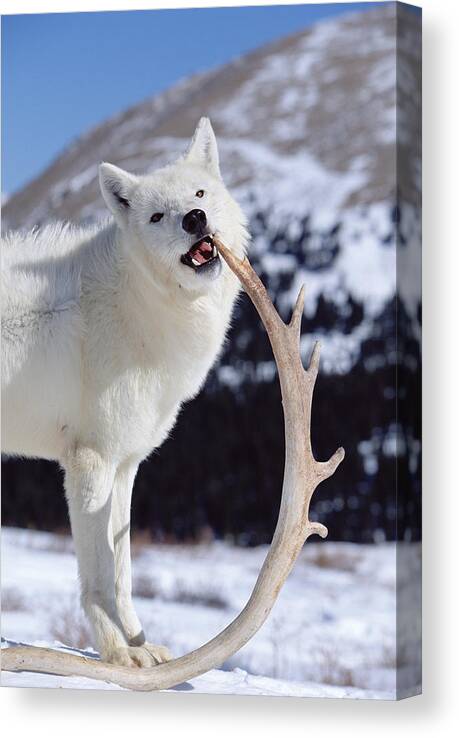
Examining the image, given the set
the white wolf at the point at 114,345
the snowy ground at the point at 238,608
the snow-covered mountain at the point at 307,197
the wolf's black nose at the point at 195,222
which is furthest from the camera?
the snow-covered mountain at the point at 307,197

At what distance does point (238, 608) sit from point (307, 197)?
16.4ft

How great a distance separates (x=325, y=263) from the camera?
1163 cm

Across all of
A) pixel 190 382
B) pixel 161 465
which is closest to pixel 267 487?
pixel 161 465

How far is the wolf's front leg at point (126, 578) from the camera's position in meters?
6.10

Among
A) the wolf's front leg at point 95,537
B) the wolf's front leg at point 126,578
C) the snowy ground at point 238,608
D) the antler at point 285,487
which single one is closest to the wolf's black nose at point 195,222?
the antler at point 285,487

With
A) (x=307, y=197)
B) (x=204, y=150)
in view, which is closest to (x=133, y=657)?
(x=204, y=150)

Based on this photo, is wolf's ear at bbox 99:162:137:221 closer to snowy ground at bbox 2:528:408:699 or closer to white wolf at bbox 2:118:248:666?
white wolf at bbox 2:118:248:666

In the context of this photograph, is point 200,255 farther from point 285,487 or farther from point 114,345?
point 285,487

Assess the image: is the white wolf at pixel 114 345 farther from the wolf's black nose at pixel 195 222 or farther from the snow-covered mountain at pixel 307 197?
the snow-covered mountain at pixel 307 197

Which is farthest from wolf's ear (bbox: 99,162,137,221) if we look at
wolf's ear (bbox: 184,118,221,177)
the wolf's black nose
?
the wolf's black nose

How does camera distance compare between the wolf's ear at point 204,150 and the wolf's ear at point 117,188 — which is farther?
the wolf's ear at point 204,150

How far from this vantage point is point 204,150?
6199 millimetres

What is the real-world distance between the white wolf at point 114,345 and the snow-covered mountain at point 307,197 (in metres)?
1.41

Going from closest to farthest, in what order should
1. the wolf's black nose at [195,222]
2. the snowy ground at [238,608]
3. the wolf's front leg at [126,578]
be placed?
the wolf's black nose at [195,222] < the wolf's front leg at [126,578] < the snowy ground at [238,608]
